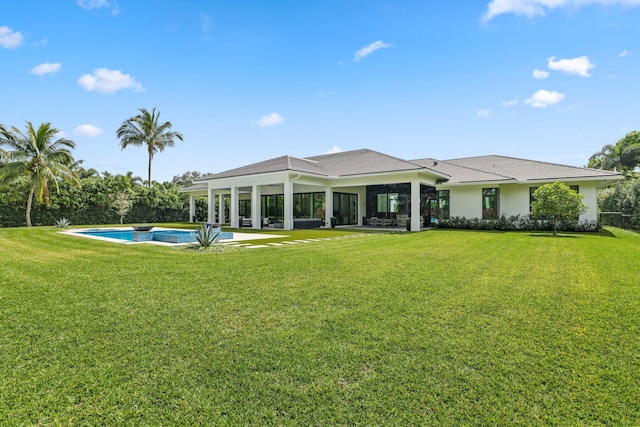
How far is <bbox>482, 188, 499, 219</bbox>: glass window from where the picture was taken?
2053 centimetres

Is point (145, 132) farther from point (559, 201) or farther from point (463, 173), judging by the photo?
point (559, 201)

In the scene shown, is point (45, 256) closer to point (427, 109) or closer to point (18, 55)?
point (18, 55)

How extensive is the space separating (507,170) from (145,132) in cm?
3343

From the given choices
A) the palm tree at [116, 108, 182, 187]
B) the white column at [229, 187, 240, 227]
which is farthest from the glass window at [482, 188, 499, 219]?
the palm tree at [116, 108, 182, 187]

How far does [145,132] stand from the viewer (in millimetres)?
33812

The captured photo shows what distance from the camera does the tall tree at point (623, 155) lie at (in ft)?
113

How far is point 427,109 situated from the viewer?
19.8 meters

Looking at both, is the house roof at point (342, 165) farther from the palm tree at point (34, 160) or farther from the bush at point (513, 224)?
the palm tree at point (34, 160)

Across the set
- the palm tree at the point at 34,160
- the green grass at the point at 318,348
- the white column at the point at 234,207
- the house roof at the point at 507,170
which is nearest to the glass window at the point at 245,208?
the white column at the point at 234,207

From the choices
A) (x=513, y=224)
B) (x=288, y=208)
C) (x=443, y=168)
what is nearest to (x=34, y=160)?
(x=288, y=208)

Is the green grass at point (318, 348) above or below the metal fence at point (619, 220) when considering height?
below

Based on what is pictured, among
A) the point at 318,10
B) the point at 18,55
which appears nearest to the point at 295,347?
the point at 318,10

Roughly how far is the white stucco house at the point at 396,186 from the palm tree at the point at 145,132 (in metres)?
12.7

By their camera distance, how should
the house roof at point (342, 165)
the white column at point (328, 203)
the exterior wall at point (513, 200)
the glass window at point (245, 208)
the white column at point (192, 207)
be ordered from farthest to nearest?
the glass window at point (245, 208) < the white column at point (192, 207) < the white column at point (328, 203) < the exterior wall at point (513, 200) < the house roof at point (342, 165)
